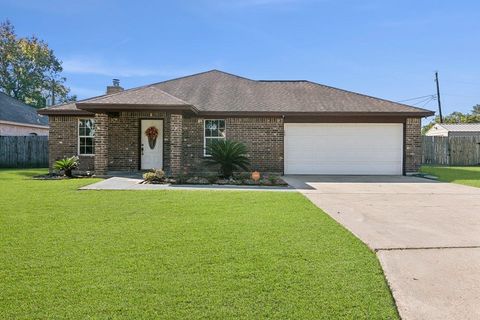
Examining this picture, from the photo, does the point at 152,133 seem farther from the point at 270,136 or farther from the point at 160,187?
the point at 160,187

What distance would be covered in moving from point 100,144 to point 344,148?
9893 millimetres

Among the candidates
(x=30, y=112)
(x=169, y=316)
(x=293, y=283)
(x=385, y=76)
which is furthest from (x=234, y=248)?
(x=30, y=112)

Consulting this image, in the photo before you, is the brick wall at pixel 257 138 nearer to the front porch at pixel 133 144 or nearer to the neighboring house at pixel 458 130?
the front porch at pixel 133 144

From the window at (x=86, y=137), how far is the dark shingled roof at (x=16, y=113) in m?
10.6

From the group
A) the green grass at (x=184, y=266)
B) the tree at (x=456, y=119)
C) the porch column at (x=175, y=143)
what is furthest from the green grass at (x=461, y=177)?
the tree at (x=456, y=119)

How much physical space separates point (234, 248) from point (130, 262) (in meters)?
1.25

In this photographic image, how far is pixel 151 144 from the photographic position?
15.7m

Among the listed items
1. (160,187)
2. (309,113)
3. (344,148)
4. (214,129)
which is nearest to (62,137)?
(214,129)

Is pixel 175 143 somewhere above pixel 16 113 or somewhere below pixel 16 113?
below

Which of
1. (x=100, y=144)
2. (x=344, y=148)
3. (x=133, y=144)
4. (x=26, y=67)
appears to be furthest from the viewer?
(x=26, y=67)

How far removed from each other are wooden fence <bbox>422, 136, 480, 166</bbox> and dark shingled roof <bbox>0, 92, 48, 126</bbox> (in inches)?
1078

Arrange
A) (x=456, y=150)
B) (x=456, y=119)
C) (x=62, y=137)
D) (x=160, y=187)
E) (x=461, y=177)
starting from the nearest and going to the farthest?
(x=160, y=187) < (x=461, y=177) < (x=62, y=137) < (x=456, y=150) < (x=456, y=119)

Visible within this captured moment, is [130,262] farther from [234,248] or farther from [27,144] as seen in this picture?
[27,144]

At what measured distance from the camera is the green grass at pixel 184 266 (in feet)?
10.0
